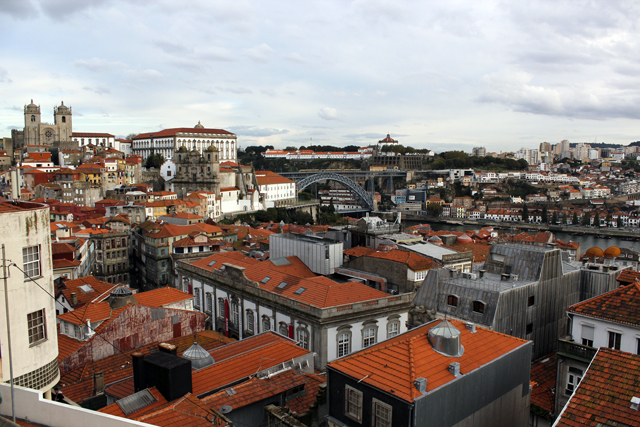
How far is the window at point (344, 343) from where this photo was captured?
13.8 meters

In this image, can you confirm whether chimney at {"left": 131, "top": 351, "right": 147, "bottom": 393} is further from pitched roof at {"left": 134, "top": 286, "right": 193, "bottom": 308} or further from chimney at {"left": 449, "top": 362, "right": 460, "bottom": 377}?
pitched roof at {"left": 134, "top": 286, "right": 193, "bottom": 308}

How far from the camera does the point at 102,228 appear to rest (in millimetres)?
36438

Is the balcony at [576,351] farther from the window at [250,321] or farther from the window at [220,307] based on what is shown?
the window at [220,307]

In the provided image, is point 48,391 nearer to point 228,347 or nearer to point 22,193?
point 228,347

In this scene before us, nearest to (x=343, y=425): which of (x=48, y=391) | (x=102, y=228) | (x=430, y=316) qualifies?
(x=48, y=391)

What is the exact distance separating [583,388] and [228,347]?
7686 mm

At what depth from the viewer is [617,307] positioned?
393 inches

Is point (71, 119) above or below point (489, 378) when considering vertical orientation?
above

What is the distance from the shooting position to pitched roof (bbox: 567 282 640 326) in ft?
31.7

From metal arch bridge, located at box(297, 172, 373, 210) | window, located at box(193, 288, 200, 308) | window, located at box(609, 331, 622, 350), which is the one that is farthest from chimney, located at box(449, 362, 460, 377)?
metal arch bridge, located at box(297, 172, 373, 210)

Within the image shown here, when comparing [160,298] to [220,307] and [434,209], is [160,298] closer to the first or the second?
[220,307]

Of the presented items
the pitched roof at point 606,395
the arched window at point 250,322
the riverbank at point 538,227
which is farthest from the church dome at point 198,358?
the riverbank at point 538,227

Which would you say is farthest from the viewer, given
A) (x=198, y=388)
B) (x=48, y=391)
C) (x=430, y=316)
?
(x=430, y=316)

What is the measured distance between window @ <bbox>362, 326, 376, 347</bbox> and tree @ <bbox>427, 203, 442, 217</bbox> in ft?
244
